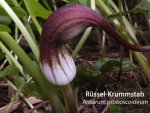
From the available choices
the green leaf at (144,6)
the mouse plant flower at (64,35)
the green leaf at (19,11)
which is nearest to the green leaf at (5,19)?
the green leaf at (19,11)

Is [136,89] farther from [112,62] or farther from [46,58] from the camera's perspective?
[46,58]

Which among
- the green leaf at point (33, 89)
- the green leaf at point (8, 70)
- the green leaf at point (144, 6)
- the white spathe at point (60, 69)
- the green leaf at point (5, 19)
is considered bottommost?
the green leaf at point (33, 89)

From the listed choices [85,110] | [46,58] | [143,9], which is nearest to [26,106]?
[85,110]

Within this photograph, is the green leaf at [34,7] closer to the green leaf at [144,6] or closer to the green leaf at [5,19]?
the green leaf at [5,19]

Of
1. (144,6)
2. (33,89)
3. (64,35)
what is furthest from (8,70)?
(144,6)

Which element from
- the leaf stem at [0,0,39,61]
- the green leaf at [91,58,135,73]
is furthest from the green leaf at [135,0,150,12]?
the leaf stem at [0,0,39,61]

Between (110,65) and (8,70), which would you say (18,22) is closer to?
(8,70)

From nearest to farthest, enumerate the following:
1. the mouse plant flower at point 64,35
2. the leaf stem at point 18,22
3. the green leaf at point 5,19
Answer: the mouse plant flower at point 64,35
the leaf stem at point 18,22
the green leaf at point 5,19

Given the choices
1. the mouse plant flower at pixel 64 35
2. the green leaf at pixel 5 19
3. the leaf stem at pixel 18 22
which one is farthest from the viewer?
the green leaf at pixel 5 19
